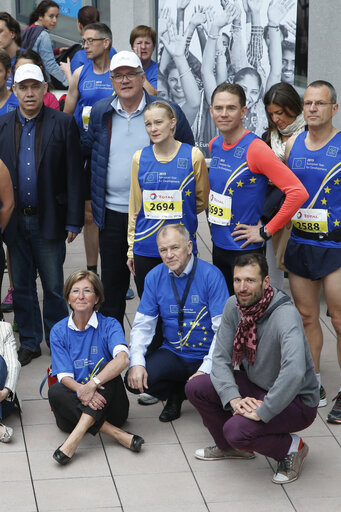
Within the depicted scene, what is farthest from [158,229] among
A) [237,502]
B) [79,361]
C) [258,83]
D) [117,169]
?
[258,83]

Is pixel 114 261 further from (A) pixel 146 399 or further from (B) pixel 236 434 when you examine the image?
(B) pixel 236 434

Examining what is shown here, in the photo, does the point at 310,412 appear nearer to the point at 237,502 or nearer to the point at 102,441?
the point at 237,502

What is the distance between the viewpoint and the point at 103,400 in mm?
5605

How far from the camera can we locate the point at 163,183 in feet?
19.9

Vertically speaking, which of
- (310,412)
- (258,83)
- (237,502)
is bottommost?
(237,502)

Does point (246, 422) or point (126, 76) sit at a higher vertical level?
point (126, 76)

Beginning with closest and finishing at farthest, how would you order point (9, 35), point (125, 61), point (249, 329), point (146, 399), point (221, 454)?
point (249, 329)
point (221, 454)
point (146, 399)
point (125, 61)
point (9, 35)

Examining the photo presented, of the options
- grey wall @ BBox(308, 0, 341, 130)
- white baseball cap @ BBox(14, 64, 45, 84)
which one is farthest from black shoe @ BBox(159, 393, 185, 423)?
grey wall @ BBox(308, 0, 341, 130)

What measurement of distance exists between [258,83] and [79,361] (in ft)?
10.8

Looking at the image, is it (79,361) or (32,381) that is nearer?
(79,361)

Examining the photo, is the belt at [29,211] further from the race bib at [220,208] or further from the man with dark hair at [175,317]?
the race bib at [220,208]

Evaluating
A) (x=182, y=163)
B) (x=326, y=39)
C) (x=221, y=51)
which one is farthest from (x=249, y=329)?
(x=326, y=39)

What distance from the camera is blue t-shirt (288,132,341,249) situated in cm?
572

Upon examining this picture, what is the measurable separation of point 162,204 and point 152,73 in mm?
2807
